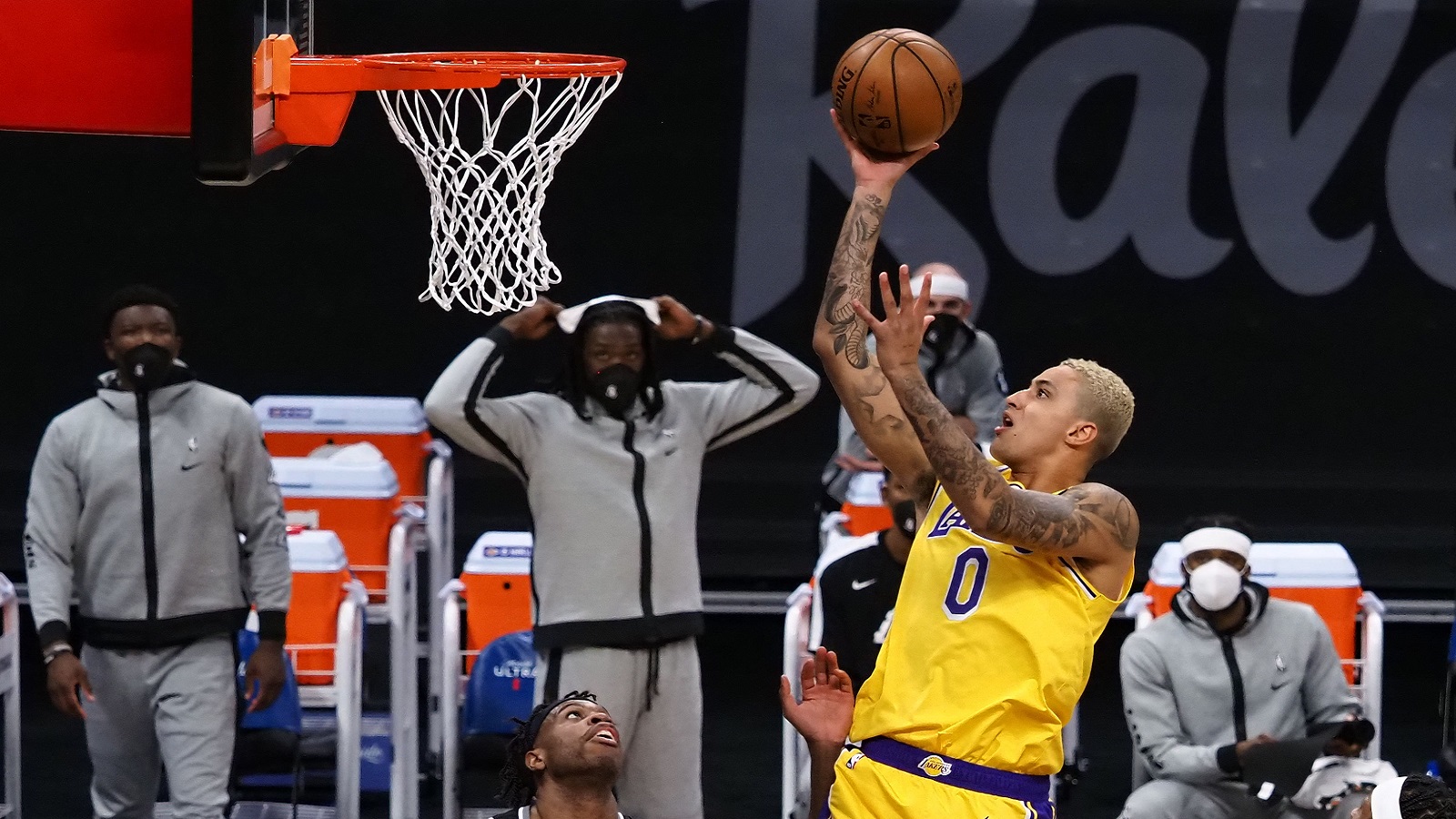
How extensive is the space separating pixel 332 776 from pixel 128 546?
1498 mm

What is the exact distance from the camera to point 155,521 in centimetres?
566

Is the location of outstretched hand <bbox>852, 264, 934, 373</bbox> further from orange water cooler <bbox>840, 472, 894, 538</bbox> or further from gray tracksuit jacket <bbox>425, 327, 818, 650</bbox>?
orange water cooler <bbox>840, 472, 894, 538</bbox>

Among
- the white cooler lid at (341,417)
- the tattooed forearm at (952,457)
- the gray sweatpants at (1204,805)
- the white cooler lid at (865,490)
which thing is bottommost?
the gray sweatpants at (1204,805)

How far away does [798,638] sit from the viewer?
616cm

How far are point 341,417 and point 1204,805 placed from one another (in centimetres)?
317

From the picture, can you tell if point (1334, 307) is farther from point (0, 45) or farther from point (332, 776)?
point (0, 45)

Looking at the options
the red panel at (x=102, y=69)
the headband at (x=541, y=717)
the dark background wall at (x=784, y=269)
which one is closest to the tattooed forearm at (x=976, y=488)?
the headband at (x=541, y=717)

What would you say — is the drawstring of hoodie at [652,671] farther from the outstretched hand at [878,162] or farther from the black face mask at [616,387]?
the outstretched hand at [878,162]

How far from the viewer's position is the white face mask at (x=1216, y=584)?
616cm

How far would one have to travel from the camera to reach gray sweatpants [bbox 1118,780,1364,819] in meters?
6.06

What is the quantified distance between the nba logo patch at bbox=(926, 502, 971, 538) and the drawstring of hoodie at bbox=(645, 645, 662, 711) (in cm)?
192

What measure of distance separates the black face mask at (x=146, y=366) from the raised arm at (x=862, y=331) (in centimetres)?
246

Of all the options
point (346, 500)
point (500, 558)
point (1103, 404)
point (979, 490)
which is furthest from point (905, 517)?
point (979, 490)

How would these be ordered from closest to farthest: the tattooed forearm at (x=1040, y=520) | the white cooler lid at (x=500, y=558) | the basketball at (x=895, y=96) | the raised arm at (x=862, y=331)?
the tattooed forearm at (x=1040, y=520) < the raised arm at (x=862, y=331) < the basketball at (x=895, y=96) < the white cooler lid at (x=500, y=558)
